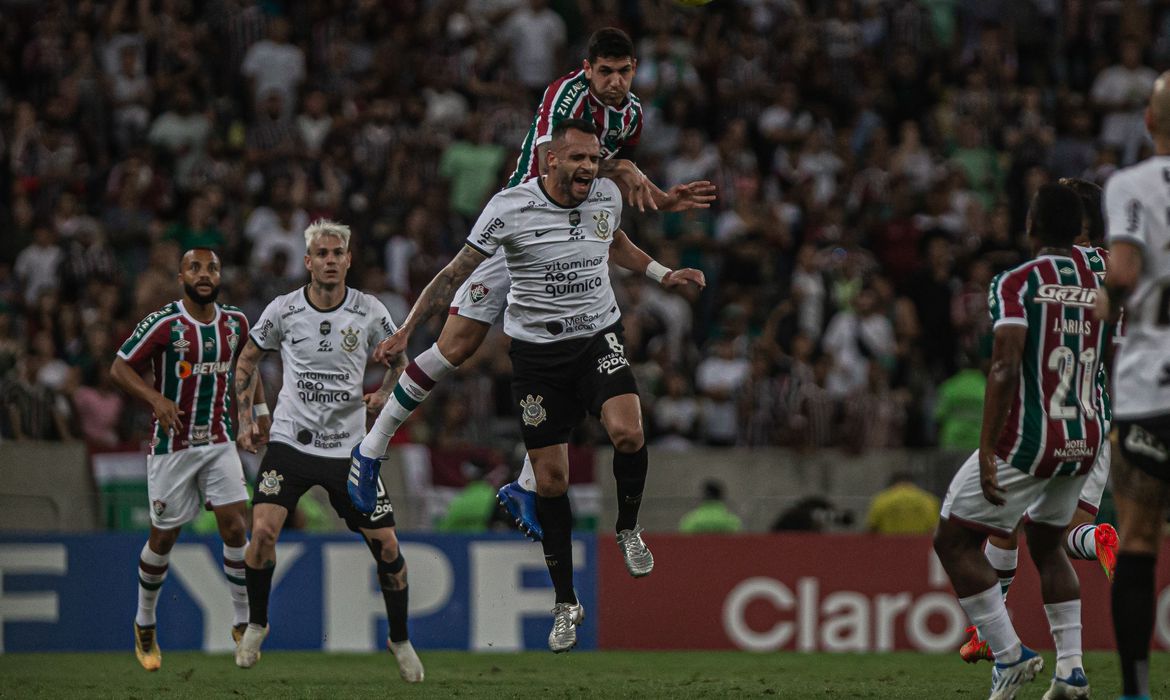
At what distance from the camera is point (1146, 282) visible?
7.57 m

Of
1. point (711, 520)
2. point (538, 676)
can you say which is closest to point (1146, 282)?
point (538, 676)

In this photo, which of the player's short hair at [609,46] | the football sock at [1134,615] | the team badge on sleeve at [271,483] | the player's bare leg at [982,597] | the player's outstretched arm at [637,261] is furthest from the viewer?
the team badge on sleeve at [271,483]

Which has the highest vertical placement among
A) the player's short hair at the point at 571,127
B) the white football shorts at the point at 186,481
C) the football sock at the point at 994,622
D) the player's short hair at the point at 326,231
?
the player's short hair at the point at 571,127

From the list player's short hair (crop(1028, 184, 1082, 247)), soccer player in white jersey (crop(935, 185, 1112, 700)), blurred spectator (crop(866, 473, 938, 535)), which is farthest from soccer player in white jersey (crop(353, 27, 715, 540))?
blurred spectator (crop(866, 473, 938, 535))

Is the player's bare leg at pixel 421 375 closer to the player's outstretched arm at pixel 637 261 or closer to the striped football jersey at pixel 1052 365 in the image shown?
the player's outstretched arm at pixel 637 261

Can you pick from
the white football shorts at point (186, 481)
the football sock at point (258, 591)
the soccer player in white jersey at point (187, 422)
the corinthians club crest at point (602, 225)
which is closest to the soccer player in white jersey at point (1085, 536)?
the corinthians club crest at point (602, 225)

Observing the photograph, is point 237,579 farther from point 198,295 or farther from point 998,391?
point 998,391

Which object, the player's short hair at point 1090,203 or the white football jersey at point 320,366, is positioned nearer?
the player's short hair at point 1090,203

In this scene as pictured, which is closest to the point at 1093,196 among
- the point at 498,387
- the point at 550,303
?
the point at 550,303

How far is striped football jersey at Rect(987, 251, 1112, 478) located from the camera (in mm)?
8781

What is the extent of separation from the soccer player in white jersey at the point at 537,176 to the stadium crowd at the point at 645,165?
267 inches

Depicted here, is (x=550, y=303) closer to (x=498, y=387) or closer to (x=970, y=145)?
(x=498, y=387)

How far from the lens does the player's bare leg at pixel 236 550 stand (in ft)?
43.1

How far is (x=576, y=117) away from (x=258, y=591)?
4521 millimetres
